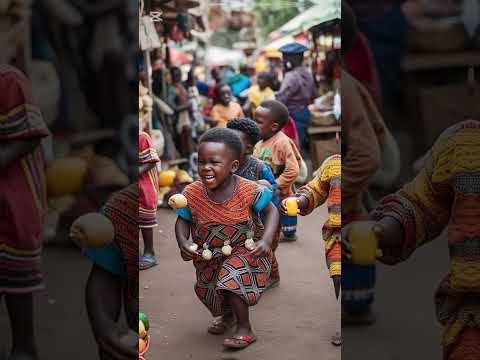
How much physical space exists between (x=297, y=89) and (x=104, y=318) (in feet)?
22.6

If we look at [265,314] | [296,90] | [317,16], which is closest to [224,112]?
[296,90]

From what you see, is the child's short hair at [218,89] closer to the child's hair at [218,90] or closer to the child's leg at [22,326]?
the child's hair at [218,90]

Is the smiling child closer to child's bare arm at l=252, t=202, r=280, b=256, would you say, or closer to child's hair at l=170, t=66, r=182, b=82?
child's bare arm at l=252, t=202, r=280, b=256

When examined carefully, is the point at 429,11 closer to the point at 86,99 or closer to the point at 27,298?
the point at 86,99

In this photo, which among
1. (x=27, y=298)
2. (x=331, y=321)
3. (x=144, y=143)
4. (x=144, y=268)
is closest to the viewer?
(x=27, y=298)

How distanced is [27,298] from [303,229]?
16.0 feet

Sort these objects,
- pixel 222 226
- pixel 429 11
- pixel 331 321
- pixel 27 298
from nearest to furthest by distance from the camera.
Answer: pixel 429 11 → pixel 27 298 → pixel 222 226 → pixel 331 321

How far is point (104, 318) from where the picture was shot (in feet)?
7.95

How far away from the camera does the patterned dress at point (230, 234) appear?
12.9 ft

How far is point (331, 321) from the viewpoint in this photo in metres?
4.50

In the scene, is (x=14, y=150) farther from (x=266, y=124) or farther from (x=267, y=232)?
(x=266, y=124)

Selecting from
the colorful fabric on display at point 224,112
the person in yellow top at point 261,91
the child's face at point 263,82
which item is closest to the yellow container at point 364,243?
the colorful fabric on display at point 224,112

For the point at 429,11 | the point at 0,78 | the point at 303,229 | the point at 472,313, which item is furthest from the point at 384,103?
the point at 303,229

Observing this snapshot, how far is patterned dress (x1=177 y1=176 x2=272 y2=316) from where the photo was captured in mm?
3934
